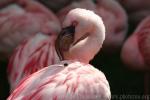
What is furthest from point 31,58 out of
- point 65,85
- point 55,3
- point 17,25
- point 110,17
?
point 55,3

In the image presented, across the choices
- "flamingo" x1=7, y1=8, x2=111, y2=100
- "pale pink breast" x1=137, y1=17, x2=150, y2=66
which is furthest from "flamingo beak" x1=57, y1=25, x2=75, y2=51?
"pale pink breast" x1=137, y1=17, x2=150, y2=66

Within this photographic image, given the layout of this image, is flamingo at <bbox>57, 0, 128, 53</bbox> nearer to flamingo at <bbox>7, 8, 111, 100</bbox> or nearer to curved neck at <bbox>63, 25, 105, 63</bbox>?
curved neck at <bbox>63, 25, 105, 63</bbox>

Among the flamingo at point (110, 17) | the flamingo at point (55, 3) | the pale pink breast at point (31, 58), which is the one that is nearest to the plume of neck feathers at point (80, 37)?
the pale pink breast at point (31, 58)

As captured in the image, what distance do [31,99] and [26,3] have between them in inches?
110

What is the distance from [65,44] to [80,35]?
0.14m

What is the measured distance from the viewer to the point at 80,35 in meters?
4.10

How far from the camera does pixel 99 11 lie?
6.35 metres

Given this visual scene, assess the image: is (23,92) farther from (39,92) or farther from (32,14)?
(32,14)

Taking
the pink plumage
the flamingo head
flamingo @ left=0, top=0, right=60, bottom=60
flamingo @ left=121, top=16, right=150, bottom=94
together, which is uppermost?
the flamingo head

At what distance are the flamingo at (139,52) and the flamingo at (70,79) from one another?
1748mm

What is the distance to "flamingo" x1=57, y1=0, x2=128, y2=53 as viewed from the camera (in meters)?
6.29

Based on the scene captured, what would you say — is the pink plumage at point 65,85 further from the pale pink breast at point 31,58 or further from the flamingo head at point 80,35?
the pale pink breast at point 31,58

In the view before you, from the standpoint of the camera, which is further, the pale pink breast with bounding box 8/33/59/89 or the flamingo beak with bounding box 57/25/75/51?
the pale pink breast with bounding box 8/33/59/89

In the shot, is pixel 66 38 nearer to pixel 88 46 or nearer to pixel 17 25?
pixel 88 46
